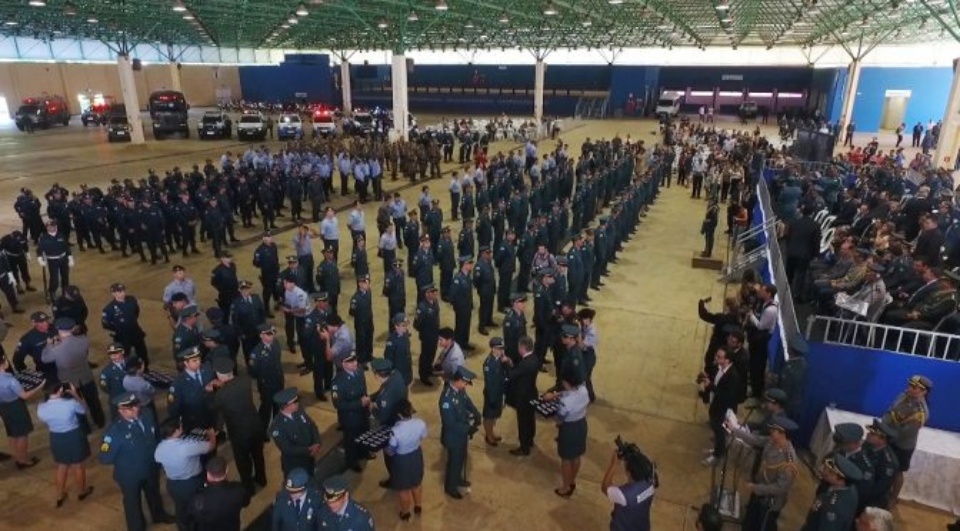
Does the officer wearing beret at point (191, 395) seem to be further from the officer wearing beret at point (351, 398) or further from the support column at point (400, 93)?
the support column at point (400, 93)

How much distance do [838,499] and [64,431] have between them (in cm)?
694

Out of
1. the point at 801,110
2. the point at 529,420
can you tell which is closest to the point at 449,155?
the point at 529,420

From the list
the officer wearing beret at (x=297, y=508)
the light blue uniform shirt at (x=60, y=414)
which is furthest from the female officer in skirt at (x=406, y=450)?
the light blue uniform shirt at (x=60, y=414)

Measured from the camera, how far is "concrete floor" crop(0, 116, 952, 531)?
603 cm

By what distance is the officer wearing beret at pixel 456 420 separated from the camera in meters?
5.82

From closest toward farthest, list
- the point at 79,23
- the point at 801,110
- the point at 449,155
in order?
the point at 449,155, the point at 79,23, the point at 801,110

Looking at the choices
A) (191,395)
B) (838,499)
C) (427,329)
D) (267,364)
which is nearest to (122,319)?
(267,364)

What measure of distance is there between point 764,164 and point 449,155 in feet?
47.6

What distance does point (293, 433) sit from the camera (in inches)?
216

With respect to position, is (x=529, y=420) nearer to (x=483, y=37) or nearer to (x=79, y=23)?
(x=79, y=23)

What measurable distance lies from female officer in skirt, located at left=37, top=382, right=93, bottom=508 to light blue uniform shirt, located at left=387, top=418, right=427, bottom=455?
3.14 m

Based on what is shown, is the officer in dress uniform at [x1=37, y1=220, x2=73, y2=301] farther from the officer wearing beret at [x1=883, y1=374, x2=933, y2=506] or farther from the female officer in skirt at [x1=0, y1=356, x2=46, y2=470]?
the officer wearing beret at [x1=883, y1=374, x2=933, y2=506]

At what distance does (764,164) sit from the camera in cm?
1980

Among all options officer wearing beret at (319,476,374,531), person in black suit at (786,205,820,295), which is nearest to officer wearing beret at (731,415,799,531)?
officer wearing beret at (319,476,374,531)
